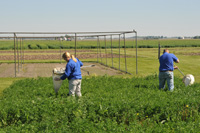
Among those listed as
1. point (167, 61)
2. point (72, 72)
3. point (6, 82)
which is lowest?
point (6, 82)

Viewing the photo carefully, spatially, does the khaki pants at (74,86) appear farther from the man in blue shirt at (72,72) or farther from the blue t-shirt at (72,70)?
Answer: the blue t-shirt at (72,70)

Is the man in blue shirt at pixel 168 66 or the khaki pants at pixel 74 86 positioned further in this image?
the man in blue shirt at pixel 168 66

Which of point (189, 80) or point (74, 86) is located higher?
point (74, 86)

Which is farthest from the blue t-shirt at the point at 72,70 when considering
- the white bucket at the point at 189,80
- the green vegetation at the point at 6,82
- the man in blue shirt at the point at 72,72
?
the green vegetation at the point at 6,82

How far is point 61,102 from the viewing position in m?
8.39

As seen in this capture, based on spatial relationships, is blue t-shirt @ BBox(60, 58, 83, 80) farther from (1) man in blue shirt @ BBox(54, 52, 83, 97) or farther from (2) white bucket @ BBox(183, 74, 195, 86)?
(2) white bucket @ BBox(183, 74, 195, 86)

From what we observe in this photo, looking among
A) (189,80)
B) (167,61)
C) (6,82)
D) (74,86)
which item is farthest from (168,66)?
(6,82)

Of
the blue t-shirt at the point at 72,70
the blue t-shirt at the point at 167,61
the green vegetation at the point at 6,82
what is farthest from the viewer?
the green vegetation at the point at 6,82

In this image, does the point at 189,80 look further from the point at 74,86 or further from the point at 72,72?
the point at 72,72

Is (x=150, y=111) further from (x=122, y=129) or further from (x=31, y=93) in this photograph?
(x=31, y=93)

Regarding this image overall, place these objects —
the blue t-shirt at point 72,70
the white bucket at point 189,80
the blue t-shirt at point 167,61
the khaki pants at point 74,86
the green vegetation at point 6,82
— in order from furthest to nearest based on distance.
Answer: the green vegetation at point 6,82 < the white bucket at point 189,80 < the blue t-shirt at point 167,61 < the khaki pants at point 74,86 < the blue t-shirt at point 72,70

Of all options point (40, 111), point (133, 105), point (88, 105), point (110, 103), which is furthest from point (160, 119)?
point (40, 111)

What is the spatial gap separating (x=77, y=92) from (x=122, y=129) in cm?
335

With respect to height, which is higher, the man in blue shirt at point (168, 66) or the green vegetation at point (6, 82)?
the man in blue shirt at point (168, 66)
